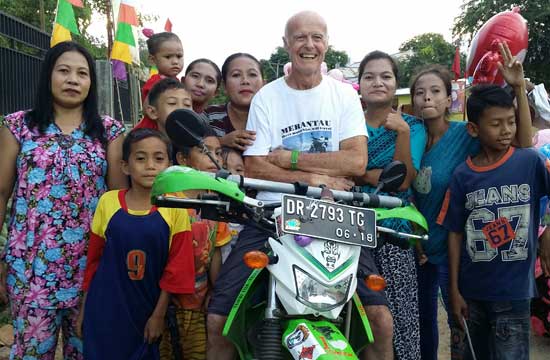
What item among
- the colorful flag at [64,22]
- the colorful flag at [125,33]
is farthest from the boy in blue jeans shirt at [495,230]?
the colorful flag at [125,33]

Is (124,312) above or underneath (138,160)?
underneath

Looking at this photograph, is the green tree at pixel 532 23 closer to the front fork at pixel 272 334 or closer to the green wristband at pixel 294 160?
the green wristband at pixel 294 160

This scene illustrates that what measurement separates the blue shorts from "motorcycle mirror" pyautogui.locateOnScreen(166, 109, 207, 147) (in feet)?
1.91

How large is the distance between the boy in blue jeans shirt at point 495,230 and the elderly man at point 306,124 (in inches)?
29.1

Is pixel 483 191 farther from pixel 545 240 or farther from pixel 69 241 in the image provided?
pixel 69 241

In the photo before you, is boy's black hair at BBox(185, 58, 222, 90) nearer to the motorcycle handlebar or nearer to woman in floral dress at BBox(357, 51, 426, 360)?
woman in floral dress at BBox(357, 51, 426, 360)

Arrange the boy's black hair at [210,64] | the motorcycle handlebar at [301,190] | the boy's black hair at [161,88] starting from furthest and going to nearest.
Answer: the boy's black hair at [210,64] < the boy's black hair at [161,88] < the motorcycle handlebar at [301,190]

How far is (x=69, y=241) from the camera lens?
311cm

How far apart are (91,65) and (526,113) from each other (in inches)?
103

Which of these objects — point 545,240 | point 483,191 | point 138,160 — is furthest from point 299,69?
point 545,240

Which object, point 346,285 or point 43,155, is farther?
point 43,155

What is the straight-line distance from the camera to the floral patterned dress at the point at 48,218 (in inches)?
120

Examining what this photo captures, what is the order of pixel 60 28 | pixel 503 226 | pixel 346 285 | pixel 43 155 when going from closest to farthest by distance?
pixel 346 285
pixel 43 155
pixel 503 226
pixel 60 28

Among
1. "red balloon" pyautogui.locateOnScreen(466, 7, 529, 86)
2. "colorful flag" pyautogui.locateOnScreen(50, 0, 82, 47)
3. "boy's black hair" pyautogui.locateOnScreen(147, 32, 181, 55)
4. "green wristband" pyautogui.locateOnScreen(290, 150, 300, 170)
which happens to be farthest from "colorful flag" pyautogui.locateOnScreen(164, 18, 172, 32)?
"green wristband" pyautogui.locateOnScreen(290, 150, 300, 170)
